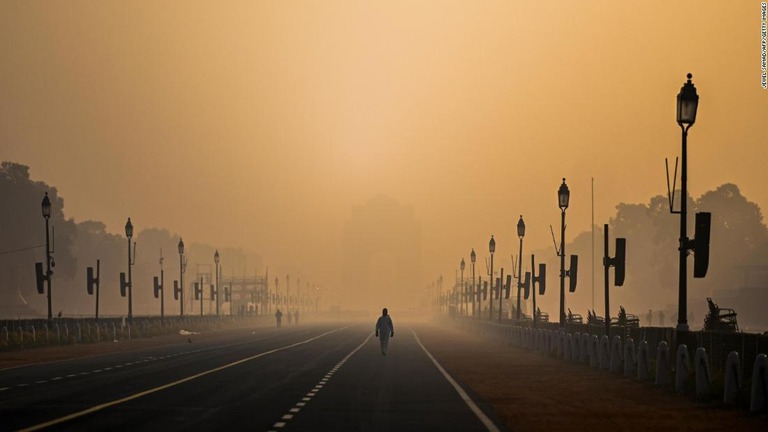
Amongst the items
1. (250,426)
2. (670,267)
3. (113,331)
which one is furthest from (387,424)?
(670,267)

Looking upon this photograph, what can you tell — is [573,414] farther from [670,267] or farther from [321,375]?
[670,267]

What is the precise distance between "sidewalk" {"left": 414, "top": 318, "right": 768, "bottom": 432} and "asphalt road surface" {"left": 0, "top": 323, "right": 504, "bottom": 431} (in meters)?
0.80

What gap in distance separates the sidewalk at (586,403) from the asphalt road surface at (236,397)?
80 cm

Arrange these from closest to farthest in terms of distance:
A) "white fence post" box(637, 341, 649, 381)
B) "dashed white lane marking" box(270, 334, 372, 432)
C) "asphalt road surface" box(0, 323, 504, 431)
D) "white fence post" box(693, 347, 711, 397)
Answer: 1. "asphalt road surface" box(0, 323, 504, 431)
2. "dashed white lane marking" box(270, 334, 372, 432)
3. "white fence post" box(693, 347, 711, 397)
4. "white fence post" box(637, 341, 649, 381)

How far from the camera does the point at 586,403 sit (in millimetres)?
25250

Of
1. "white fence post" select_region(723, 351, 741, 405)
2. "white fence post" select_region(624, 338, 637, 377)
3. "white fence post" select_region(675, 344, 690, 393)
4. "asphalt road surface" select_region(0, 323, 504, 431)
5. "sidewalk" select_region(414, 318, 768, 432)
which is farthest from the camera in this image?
"white fence post" select_region(624, 338, 637, 377)

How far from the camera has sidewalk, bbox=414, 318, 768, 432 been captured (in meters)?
Result: 20.3

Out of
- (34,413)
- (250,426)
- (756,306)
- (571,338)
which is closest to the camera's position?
(250,426)

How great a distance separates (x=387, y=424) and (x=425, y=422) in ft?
2.80

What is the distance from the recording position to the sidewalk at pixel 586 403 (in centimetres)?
2027

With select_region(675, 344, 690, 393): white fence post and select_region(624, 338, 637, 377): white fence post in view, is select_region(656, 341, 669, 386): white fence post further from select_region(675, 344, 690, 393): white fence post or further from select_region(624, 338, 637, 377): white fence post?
select_region(624, 338, 637, 377): white fence post

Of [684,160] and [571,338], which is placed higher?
[684,160]

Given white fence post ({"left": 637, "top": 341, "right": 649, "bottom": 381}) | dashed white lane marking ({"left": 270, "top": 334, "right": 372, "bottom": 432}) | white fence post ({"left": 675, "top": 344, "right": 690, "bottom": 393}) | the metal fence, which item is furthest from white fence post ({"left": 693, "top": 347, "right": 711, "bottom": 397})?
dashed white lane marking ({"left": 270, "top": 334, "right": 372, "bottom": 432})

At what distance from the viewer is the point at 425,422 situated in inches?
826
